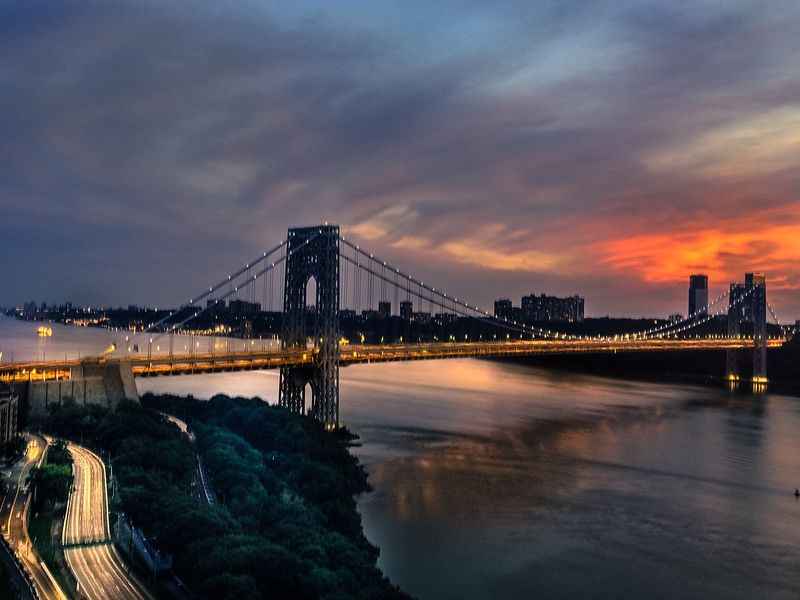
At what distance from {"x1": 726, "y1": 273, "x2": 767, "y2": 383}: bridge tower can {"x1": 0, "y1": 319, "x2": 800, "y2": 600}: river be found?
16943 mm

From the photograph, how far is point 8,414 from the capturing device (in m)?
18.7

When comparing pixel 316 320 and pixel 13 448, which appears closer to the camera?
pixel 13 448

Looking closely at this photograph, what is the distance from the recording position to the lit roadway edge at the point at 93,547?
10.4 metres

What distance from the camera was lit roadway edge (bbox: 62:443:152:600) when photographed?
10422mm

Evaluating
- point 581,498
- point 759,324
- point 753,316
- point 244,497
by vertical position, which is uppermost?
point 753,316

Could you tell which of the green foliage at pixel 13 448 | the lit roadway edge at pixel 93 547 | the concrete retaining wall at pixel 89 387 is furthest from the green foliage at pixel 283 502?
the green foliage at pixel 13 448

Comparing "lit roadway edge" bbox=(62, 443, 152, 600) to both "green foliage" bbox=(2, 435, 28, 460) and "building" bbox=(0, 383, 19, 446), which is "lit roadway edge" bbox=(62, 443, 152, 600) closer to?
"green foliage" bbox=(2, 435, 28, 460)

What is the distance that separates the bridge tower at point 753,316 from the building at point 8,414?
49.2m

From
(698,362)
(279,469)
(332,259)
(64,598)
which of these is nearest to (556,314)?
(698,362)

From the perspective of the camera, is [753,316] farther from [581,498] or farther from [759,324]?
[581,498]

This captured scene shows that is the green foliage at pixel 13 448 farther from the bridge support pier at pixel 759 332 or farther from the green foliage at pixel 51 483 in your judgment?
the bridge support pier at pixel 759 332

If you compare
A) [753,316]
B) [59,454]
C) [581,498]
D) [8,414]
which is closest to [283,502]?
[59,454]

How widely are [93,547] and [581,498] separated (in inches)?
505

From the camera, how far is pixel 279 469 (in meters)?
19.0
